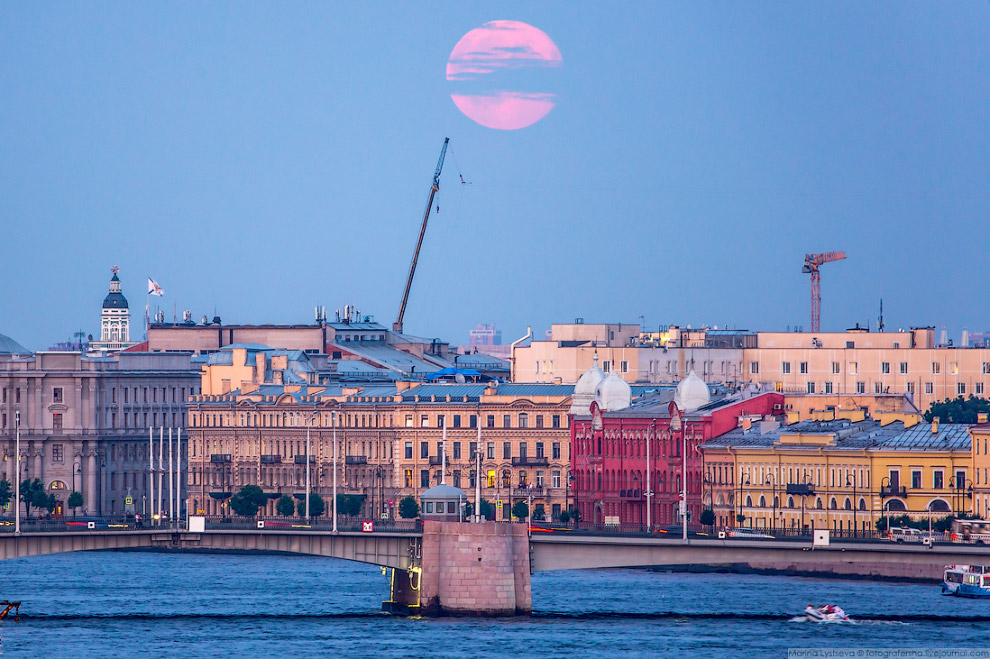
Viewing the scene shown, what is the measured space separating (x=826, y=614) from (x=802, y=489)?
88.5 feet

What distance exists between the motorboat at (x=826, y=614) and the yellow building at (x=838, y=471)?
20910mm

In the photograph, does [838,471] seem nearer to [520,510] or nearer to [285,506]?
[520,510]

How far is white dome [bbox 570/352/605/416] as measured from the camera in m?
151

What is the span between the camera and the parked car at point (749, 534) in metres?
109

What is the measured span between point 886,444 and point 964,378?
163 ft

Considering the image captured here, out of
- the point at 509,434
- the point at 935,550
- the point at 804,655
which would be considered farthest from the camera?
the point at 509,434

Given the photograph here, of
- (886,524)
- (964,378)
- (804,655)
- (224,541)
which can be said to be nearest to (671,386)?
(964,378)

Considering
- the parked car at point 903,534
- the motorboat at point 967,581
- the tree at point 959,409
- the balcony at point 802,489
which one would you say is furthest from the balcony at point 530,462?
the motorboat at point 967,581

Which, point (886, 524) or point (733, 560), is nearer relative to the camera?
point (733, 560)

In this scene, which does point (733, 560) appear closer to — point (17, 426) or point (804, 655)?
point (804, 655)

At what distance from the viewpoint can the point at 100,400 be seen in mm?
175375

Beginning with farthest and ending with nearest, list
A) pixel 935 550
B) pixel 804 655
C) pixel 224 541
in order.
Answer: pixel 224 541
pixel 935 550
pixel 804 655

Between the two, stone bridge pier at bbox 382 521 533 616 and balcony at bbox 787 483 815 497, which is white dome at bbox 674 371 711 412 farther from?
stone bridge pier at bbox 382 521 533 616

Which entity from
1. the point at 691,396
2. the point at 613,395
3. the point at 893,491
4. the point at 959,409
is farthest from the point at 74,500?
the point at 893,491
